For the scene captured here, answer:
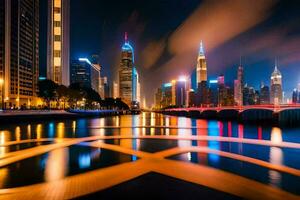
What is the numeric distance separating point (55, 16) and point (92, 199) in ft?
456

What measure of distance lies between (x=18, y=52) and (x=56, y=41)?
18800 mm

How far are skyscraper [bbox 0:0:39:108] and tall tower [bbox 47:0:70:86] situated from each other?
1256cm

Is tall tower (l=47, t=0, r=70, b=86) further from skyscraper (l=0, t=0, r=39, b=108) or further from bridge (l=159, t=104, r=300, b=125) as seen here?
bridge (l=159, t=104, r=300, b=125)

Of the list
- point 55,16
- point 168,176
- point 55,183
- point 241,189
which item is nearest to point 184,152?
point 168,176

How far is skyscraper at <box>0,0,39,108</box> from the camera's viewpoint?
116688 mm

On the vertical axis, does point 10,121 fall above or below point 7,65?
below

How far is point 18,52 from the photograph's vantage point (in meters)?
124

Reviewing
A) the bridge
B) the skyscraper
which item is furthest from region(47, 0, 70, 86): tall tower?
the bridge

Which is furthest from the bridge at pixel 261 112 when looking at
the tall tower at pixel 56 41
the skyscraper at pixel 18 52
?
the skyscraper at pixel 18 52

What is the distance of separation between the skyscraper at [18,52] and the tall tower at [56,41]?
494 inches

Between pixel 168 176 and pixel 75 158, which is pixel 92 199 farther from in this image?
pixel 75 158

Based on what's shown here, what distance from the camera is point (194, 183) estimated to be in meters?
10.5

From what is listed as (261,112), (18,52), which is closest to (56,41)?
(18,52)

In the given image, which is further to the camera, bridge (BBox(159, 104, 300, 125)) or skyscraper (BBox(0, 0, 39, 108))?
skyscraper (BBox(0, 0, 39, 108))
